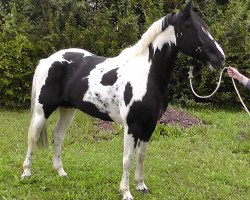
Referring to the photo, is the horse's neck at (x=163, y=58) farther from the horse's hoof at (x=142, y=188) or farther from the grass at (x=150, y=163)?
the grass at (x=150, y=163)

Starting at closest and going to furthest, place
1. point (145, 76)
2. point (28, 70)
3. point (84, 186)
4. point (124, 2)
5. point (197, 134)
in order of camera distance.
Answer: point (145, 76), point (84, 186), point (197, 134), point (28, 70), point (124, 2)

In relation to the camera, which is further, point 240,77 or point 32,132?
point 32,132

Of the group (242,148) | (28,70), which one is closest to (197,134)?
(242,148)

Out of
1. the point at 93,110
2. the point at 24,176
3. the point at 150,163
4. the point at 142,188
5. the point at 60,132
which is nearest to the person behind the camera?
the point at 93,110

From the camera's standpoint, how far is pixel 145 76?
4484 millimetres

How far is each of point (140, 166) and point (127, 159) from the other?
1.21 ft

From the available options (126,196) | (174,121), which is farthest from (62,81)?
(174,121)

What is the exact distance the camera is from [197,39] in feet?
13.9

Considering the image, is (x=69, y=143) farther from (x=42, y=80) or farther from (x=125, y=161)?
(x=125, y=161)

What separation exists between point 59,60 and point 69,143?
96.5 inches

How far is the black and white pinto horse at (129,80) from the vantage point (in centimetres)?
431

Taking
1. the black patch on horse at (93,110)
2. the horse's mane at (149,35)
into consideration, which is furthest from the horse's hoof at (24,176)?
the horse's mane at (149,35)

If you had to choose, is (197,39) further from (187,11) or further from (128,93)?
(128,93)

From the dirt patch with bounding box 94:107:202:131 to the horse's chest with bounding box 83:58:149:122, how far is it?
3.23 m
